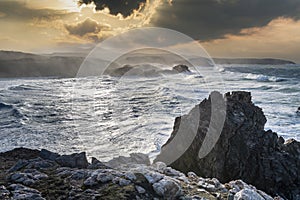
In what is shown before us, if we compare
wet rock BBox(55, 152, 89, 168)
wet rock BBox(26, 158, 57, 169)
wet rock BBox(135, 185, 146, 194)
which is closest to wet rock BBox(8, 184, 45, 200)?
wet rock BBox(26, 158, 57, 169)

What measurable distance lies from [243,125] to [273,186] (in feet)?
12.1

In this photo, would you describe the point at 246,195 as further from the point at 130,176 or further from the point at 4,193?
the point at 4,193

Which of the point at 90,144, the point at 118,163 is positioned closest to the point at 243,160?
the point at 118,163

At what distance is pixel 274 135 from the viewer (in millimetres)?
16969

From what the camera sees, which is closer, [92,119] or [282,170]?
[282,170]

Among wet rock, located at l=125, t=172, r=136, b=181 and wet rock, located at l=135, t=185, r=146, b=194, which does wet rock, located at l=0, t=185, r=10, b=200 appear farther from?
wet rock, located at l=135, t=185, r=146, b=194

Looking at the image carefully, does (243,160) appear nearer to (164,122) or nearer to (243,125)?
(243,125)

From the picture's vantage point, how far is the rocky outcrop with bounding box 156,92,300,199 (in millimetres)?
14852

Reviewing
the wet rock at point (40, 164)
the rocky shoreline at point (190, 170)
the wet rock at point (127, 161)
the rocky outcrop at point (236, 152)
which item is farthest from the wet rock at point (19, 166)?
the rocky outcrop at point (236, 152)

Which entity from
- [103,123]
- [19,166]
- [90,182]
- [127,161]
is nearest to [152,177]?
[90,182]

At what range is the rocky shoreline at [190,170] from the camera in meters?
9.07

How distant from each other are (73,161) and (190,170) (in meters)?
5.85

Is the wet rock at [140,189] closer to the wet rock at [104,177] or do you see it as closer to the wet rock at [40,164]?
the wet rock at [104,177]

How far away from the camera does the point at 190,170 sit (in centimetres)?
1511
